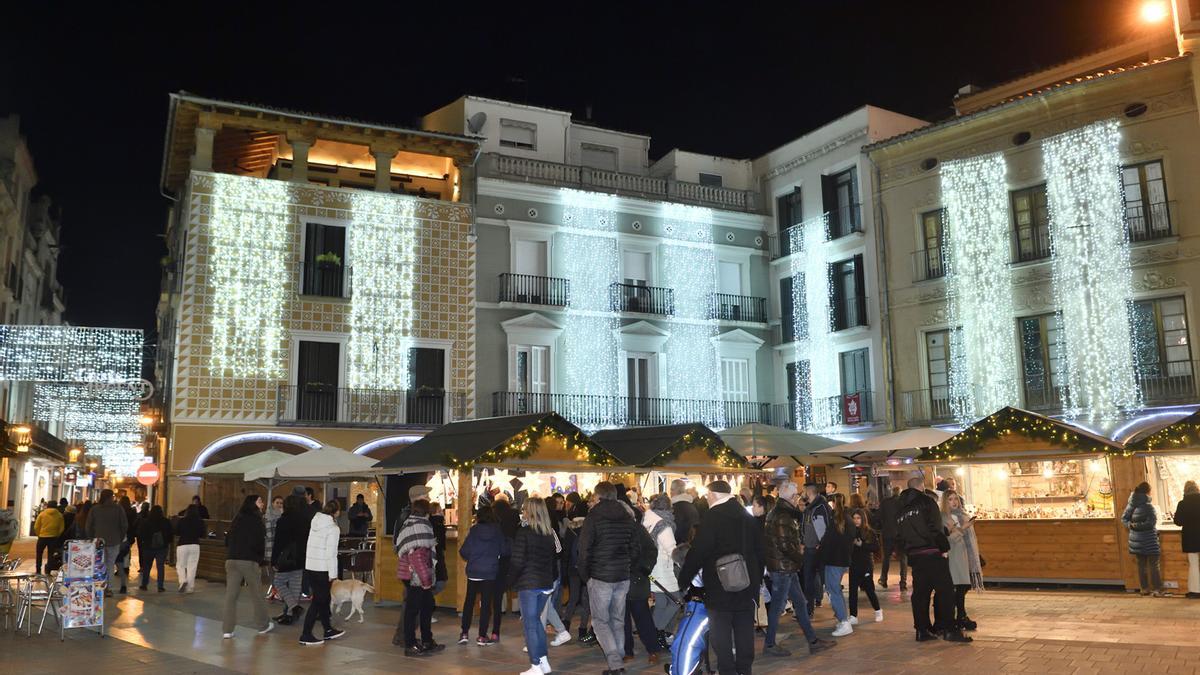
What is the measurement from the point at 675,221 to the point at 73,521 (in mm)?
16914

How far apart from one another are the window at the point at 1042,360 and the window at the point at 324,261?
1631 cm

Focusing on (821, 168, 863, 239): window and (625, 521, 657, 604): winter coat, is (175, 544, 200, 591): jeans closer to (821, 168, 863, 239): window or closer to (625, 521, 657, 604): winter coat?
(625, 521, 657, 604): winter coat

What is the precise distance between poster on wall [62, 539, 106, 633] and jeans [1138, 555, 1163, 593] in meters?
14.4

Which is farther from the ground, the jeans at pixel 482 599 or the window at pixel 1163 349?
the window at pixel 1163 349

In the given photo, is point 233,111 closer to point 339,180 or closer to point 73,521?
point 339,180

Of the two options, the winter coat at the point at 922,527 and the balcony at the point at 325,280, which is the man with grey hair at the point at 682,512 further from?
the balcony at the point at 325,280

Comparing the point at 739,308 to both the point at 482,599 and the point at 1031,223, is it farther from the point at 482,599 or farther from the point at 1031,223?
the point at 482,599

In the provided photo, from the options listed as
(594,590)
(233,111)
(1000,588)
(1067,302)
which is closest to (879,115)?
(1067,302)

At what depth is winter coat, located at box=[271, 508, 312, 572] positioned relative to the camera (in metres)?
11.9

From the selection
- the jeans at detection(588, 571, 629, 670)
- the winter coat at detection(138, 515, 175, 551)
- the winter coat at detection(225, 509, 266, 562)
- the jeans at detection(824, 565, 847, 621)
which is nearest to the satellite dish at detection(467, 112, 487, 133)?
the winter coat at detection(138, 515, 175, 551)

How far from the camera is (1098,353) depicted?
69.9ft

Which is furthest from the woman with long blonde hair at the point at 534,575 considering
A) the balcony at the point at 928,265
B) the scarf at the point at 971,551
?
the balcony at the point at 928,265

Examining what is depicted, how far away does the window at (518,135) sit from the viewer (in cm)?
2781

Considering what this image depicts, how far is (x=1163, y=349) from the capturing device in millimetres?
20594
